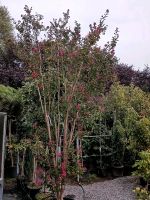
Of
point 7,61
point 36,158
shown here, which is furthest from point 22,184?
point 7,61

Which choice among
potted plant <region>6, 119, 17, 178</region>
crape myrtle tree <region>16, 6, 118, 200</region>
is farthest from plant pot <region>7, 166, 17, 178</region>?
crape myrtle tree <region>16, 6, 118, 200</region>

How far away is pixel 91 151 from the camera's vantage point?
14.3 meters

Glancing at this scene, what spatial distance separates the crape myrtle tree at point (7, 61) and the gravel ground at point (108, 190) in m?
5.49

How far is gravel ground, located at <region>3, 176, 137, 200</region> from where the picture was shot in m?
10.4

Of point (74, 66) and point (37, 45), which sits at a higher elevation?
point (37, 45)

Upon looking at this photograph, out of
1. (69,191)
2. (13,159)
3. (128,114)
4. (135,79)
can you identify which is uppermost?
(135,79)

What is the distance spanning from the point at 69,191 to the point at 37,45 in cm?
430

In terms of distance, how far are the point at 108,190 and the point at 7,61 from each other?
953cm

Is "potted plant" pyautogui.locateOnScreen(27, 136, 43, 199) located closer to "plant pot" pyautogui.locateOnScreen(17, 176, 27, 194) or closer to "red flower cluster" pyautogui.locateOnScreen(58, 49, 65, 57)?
"plant pot" pyautogui.locateOnScreen(17, 176, 27, 194)

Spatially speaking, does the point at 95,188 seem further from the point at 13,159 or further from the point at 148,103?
the point at 148,103

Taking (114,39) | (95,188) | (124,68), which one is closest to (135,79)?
(124,68)

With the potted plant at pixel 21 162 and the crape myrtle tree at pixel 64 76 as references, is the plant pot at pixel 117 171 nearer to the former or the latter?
the potted plant at pixel 21 162

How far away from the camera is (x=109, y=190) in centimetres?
1135

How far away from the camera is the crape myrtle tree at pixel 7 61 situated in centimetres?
1747
